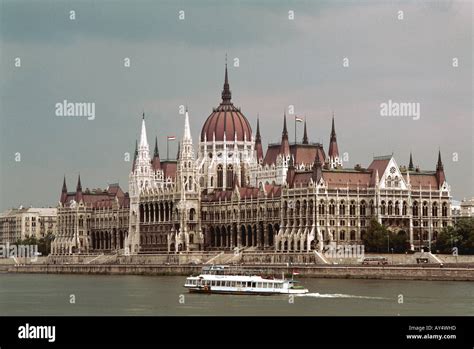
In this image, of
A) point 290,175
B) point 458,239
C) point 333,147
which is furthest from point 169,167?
point 458,239

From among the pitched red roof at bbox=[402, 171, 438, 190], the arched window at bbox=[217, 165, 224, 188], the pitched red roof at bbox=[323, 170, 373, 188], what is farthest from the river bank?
the pitched red roof at bbox=[402, 171, 438, 190]

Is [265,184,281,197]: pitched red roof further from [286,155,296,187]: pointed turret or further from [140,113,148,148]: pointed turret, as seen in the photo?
[140,113,148,148]: pointed turret

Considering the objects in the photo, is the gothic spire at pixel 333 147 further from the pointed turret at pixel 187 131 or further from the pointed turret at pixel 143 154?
the pointed turret at pixel 143 154

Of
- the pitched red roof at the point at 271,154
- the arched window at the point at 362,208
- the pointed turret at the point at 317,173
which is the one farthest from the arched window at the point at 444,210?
the pitched red roof at the point at 271,154

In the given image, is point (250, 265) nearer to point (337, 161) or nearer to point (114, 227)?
point (337, 161)

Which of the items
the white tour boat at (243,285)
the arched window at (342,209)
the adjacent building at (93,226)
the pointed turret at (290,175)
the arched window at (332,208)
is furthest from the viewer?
the adjacent building at (93,226)
